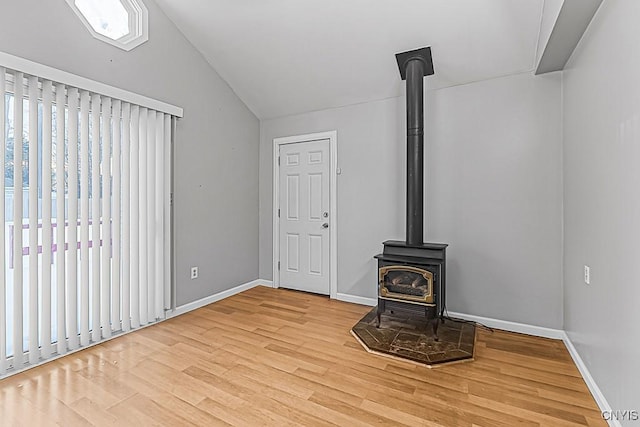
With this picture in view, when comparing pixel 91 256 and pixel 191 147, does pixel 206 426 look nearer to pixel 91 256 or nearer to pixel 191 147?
pixel 91 256

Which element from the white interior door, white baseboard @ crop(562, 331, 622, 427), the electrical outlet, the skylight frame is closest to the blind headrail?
the skylight frame

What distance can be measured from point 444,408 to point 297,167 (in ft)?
10.4

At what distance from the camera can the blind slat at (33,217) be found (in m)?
2.27

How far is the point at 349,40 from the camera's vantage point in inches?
122

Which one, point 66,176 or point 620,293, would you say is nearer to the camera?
point 620,293

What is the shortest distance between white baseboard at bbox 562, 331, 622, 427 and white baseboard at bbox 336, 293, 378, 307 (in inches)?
70.6

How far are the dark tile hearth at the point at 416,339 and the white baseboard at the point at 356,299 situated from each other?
44cm

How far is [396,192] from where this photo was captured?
3.58 meters

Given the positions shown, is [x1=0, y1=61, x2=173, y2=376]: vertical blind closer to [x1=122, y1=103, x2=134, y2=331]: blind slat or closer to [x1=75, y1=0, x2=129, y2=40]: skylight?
[x1=122, y1=103, x2=134, y2=331]: blind slat

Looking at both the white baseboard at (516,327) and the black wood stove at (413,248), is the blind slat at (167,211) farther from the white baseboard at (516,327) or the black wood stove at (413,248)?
the white baseboard at (516,327)

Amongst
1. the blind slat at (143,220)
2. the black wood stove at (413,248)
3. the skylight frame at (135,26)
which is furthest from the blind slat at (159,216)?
the black wood stove at (413,248)

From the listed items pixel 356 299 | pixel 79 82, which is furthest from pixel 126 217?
pixel 356 299

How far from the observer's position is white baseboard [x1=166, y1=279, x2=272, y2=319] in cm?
342

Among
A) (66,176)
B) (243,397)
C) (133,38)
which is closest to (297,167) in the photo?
(133,38)
